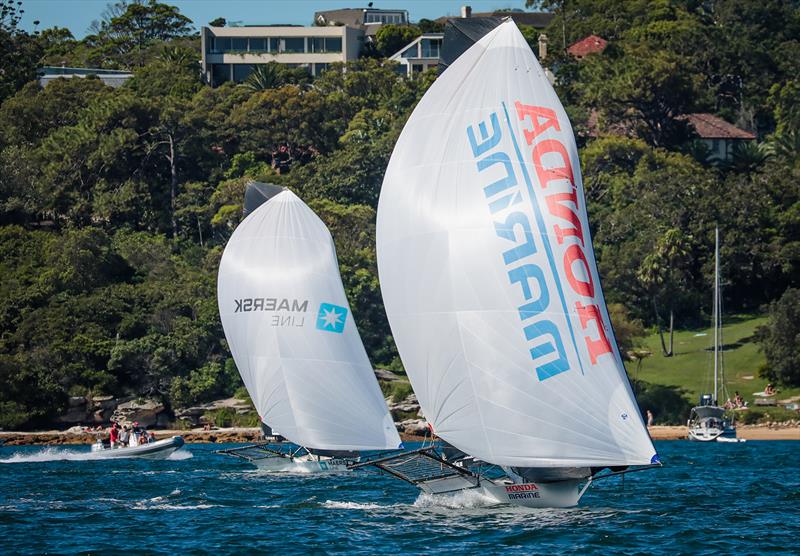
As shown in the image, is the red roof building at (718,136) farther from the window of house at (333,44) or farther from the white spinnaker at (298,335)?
the white spinnaker at (298,335)

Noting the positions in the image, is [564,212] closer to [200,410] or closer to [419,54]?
[200,410]

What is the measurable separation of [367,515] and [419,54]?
103m

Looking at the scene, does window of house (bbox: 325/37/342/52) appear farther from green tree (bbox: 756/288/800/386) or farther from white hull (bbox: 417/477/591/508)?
white hull (bbox: 417/477/591/508)

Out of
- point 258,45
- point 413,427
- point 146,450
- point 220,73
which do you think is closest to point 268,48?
point 258,45

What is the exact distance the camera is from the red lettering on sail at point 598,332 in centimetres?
2648

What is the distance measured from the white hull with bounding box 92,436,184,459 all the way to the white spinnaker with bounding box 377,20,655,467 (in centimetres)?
2741

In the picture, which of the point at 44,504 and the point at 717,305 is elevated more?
the point at 717,305

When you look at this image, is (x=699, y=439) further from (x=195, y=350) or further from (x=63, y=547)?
(x=63, y=547)

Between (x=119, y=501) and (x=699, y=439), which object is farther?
(x=699, y=439)

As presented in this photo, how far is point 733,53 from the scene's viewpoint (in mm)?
116688

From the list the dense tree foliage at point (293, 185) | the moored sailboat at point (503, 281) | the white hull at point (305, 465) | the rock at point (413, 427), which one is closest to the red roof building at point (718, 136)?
the dense tree foliage at point (293, 185)

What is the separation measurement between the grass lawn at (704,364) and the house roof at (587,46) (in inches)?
1808

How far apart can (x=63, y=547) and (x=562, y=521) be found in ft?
32.3

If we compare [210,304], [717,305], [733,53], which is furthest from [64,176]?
[733,53]
